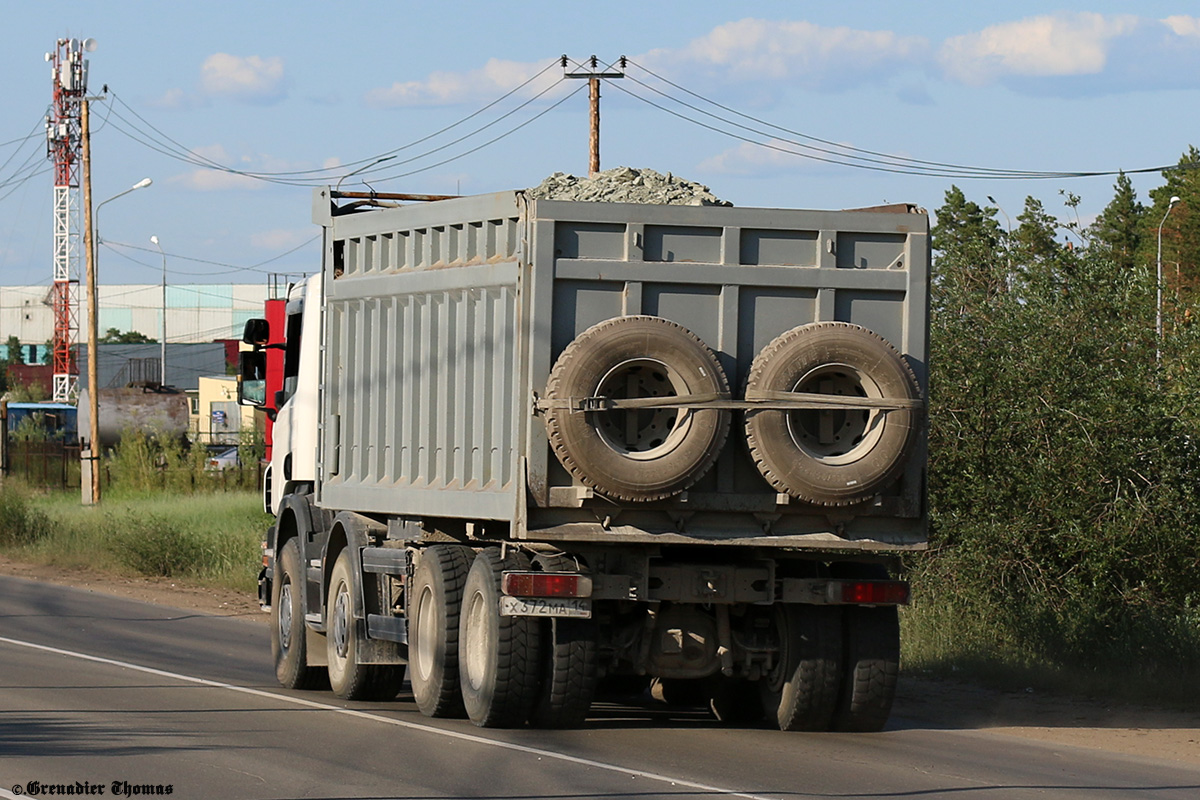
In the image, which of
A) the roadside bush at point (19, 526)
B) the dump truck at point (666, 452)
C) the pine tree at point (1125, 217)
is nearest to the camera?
the dump truck at point (666, 452)

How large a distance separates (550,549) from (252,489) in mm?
27988

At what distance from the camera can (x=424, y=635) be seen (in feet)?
35.8

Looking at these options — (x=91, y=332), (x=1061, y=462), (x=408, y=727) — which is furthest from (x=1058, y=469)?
(x=91, y=332)

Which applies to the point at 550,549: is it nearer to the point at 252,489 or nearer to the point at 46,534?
the point at 46,534

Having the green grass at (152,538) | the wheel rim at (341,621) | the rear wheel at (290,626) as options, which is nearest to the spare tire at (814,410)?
the wheel rim at (341,621)

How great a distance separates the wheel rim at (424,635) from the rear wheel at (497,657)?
1.88 ft

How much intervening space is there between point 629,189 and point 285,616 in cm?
502

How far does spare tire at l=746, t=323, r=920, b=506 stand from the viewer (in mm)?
9516

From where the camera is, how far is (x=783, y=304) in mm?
9852

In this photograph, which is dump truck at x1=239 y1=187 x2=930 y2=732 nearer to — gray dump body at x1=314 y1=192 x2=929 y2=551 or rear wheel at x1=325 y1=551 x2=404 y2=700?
gray dump body at x1=314 y1=192 x2=929 y2=551

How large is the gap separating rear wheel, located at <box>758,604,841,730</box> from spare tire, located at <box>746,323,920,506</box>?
996mm

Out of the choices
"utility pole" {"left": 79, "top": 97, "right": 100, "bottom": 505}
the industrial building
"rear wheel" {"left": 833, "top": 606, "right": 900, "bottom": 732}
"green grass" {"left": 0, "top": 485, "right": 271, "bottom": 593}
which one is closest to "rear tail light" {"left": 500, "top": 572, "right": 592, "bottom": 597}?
"rear wheel" {"left": 833, "top": 606, "right": 900, "bottom": 732}

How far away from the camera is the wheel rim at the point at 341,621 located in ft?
39.4

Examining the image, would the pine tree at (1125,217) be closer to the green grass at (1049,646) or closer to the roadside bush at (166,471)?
the roadside bush at (166,471)
